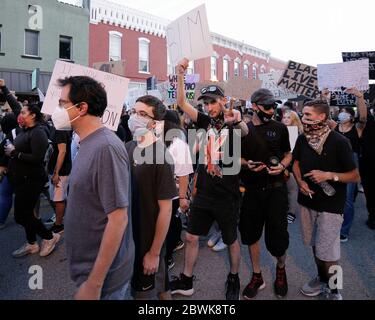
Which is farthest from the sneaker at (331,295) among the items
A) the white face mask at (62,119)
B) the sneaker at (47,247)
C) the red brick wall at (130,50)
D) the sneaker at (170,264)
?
the red brick wall at (130,50)

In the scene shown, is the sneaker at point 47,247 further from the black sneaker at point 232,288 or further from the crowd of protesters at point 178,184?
the black sneaker at point 232,288

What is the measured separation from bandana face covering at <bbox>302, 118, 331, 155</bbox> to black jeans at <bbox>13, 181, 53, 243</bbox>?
10.6 feet

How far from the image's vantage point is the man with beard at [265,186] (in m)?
3.18

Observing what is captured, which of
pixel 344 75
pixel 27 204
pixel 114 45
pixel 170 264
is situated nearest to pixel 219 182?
pixel 170 264

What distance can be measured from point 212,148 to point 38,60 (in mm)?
18260

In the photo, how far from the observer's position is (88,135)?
1850 mm

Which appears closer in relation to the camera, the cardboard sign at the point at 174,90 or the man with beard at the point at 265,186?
the man with beard at the point at 265,186

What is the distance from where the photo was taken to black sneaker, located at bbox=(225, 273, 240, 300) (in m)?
3.14

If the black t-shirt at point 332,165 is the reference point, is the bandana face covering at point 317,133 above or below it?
above

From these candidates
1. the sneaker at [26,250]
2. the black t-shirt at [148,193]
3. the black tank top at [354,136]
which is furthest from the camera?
the black tank top at [354,136]

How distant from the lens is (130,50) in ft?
73.2

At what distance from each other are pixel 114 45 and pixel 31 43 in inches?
206

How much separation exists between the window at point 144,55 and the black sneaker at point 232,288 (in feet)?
70.7
